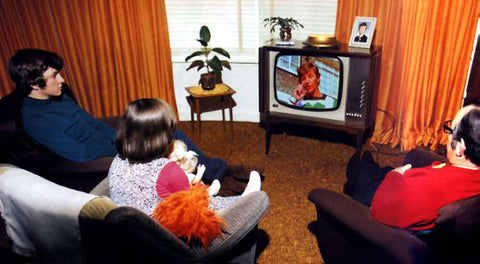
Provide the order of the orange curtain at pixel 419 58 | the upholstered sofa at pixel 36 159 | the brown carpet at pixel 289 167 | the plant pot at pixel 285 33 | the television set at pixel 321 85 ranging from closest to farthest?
the upholstered sofa at pixel 36 159 → the brown carpet at pixel 289 167 → the television set at pixel 321 85 → the orange curtain at pixel 419 58 → the plant pot at pixel 285 33

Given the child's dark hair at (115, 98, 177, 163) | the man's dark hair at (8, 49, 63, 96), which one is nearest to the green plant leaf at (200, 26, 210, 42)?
the man's dark hair at (8, 49, 63, 96)

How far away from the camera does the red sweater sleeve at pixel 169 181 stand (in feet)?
4.42

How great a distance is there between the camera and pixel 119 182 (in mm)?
1395

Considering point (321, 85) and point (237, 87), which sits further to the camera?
point (237, 87)

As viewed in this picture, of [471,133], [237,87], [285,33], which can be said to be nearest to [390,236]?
[471,133]

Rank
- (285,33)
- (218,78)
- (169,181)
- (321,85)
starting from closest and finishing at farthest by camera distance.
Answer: (169,181), (321,85), (285,33), (218,78)

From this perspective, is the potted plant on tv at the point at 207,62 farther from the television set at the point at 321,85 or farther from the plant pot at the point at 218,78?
the television set at the point at 321,85

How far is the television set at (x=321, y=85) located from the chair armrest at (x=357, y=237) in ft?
3.62

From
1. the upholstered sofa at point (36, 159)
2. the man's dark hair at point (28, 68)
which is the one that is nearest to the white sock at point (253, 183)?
the upholstered sofa at point (36, 159)

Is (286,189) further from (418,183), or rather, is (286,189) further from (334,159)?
(418,183)

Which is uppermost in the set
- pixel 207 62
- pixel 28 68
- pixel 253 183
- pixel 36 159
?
pixel 28 68

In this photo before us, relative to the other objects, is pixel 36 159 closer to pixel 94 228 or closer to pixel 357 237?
pixel 94 228

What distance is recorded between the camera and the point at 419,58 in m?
2.68

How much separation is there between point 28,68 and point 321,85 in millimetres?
1737
